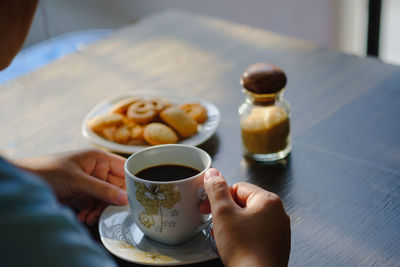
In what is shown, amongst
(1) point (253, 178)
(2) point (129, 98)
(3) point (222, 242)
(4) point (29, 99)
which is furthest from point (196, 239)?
(4) point (29, 99)

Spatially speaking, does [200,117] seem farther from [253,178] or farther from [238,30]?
[238,30]

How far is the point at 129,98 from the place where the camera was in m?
1.12

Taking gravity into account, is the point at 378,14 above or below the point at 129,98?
below

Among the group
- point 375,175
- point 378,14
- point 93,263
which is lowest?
point 378,14

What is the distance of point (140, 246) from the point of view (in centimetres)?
74

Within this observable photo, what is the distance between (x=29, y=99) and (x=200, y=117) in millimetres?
410

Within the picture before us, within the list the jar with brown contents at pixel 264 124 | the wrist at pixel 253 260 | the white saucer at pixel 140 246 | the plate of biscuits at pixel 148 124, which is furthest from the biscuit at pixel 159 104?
the wrist at pixel 253 260

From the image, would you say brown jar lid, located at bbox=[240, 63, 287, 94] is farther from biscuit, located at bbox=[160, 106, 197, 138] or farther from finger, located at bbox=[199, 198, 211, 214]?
finger, located at bbox=[199, 198, 211, 214]

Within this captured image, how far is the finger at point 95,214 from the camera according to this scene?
0.81m

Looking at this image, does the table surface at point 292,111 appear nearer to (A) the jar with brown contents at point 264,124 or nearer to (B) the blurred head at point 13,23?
(A) the jar with brown contents at point 264,124

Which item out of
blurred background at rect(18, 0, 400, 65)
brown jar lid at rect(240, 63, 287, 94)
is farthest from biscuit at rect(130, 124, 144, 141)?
blurred background at rect(18, 0, 400, 65)

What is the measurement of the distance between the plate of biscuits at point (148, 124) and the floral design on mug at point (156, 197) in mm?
256

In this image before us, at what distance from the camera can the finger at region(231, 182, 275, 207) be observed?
69cm

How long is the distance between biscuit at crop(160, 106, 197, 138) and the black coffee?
0.21 metres
